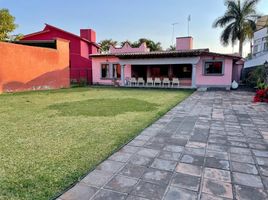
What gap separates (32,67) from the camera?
13.7 metres

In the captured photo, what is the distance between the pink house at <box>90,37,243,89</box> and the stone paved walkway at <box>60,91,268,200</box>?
37.5 feet

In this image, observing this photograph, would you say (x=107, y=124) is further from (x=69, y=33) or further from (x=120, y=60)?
(x=69, y=33)

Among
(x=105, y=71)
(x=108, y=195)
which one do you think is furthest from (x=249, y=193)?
(x=105, y=71)

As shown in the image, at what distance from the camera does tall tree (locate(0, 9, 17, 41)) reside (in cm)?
1805

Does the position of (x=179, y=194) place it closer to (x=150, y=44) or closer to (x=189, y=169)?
(x=189, y=169)

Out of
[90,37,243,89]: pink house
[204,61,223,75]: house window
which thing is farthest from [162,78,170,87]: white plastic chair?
[204,61,223,75]: house window

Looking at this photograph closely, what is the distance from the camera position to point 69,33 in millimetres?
22156

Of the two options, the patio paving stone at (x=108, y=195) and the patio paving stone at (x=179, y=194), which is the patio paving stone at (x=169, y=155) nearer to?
the patio paving stone at (x=179, y=194)

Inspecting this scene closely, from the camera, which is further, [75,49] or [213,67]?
[75,49]

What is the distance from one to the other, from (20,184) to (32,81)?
12.8 meters

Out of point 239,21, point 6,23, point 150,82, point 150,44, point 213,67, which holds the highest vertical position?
point 239,21

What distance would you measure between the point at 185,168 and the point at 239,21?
91.0 ft

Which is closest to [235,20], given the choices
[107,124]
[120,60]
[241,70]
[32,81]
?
[241,70]

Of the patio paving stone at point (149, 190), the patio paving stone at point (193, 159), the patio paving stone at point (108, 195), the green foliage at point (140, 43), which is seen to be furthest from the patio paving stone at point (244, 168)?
the green foliage at point (140, 43)
